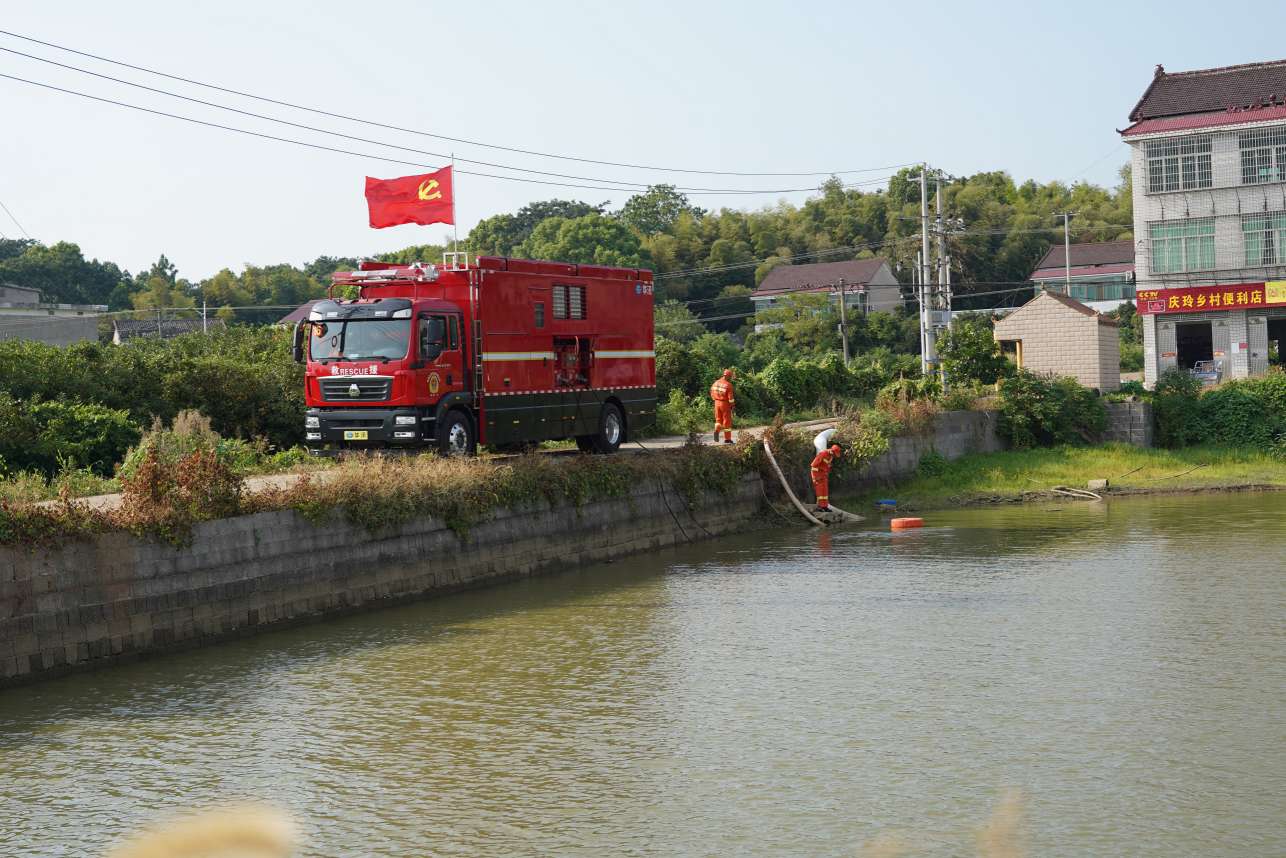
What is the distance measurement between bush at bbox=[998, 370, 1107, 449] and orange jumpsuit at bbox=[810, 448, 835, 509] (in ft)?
29.7

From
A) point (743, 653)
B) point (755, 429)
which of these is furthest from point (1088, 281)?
point (743, 653)

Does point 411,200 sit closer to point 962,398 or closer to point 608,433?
point 608,433

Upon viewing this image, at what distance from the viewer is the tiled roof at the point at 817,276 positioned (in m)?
98.7

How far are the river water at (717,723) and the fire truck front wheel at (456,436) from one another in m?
2.84

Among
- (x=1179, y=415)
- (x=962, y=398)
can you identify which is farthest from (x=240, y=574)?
(x=1179, y=415)

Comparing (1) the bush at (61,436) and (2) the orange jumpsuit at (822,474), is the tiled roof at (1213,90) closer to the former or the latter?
(2) the orange jumpsuit at (822,474)

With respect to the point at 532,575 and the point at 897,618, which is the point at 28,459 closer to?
the point at 532,575

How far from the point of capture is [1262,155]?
165 ft

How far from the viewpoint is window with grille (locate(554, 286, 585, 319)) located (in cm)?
2639

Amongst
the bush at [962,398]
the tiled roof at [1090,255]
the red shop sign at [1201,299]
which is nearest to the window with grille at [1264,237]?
the red shop sign at [1201,299]

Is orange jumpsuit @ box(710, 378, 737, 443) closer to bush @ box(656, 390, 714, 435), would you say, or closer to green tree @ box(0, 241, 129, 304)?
bush @ box(656, 390, 714, 435)

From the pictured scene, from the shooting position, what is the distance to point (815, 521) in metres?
29.6

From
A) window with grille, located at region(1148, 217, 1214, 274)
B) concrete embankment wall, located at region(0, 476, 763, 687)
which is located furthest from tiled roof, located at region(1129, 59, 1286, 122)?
concrete embankment wall, located at region(0, 476, 763, 687)

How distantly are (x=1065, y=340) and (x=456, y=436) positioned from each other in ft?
76.5
